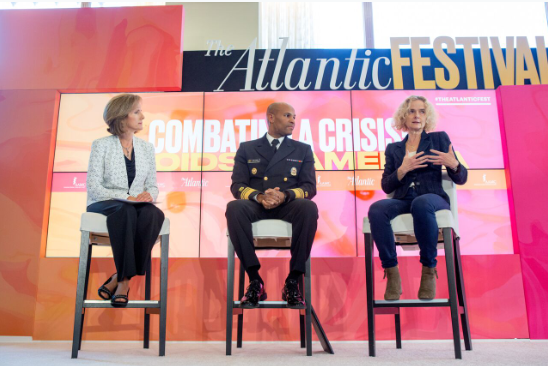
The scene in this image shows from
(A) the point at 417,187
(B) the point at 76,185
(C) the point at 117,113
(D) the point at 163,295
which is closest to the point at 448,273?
(A) the point at 417,187

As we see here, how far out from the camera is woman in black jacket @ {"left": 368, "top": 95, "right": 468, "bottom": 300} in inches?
89.9

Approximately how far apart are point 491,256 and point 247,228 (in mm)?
1709

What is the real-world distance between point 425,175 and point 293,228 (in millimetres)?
830

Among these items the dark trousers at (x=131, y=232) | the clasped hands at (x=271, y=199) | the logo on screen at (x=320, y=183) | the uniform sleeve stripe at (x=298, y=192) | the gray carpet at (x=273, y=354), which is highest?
the logo on screen at (x=320, y=183)

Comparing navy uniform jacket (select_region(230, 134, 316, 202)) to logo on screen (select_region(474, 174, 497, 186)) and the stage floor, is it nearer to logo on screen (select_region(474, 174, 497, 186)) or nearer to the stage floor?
the stage floor

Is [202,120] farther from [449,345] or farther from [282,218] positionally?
[449,345]

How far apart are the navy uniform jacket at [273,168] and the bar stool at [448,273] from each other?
47 centimetres

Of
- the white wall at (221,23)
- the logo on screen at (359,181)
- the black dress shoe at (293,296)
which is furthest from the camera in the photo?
the white wall at (221,23)

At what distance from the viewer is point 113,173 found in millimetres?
2617

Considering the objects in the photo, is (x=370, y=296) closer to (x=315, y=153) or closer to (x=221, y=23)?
(x=315, y=153)

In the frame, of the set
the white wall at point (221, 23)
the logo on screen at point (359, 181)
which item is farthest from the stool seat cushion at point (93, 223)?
the white wall at point (221, 23)

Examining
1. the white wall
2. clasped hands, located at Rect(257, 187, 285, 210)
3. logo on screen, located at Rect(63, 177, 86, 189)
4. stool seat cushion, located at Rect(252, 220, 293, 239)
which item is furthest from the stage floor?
the white wall

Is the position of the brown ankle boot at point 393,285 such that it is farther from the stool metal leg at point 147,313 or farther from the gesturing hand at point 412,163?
the stool metal leg at point 147,313

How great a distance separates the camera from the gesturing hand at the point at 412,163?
8.34 feet
